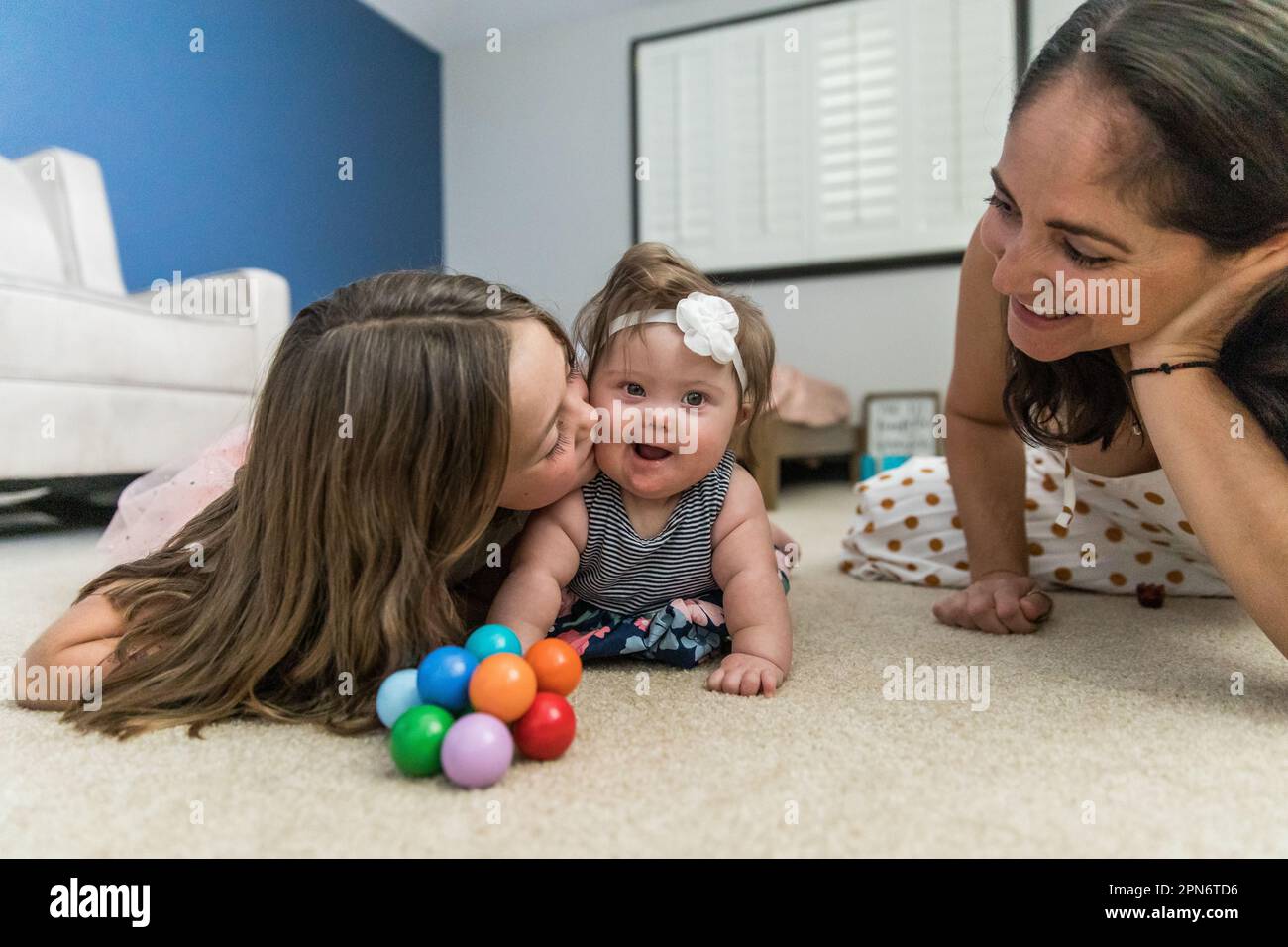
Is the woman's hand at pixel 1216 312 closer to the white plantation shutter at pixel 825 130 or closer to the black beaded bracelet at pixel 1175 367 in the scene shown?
the black beaded bracelet at pixel 1175 367

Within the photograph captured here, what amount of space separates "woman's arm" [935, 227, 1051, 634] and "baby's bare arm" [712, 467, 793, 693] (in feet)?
0.99

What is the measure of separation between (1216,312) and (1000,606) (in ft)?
1.38

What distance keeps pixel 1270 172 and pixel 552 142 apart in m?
3.65

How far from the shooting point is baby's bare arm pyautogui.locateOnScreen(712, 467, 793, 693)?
81 cm

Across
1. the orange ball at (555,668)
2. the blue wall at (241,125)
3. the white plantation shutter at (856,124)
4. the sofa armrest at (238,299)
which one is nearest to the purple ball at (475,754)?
the orange ball at (555,668)

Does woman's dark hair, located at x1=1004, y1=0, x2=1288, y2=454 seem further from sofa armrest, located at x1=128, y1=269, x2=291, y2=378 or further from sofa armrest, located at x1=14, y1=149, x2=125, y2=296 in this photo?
sofa armrest, located at x1=14, y1=149, x2=125, y2=296

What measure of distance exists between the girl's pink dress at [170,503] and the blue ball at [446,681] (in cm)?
66

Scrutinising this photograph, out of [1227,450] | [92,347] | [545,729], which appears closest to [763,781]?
[545,729]

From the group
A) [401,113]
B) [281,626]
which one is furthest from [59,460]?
[401,113]

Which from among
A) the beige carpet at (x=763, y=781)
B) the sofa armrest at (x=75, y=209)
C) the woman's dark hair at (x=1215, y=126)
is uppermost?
the sofa armrest at (x=75, y=209)

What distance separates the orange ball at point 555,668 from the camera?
0.66 metres

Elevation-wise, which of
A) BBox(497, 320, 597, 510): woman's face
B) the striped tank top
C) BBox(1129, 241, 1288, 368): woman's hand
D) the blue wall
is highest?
the blue wall

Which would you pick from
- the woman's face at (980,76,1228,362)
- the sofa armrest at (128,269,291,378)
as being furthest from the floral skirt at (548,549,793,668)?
the sofa armrest at (128,269,291,378)
